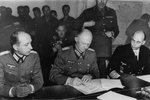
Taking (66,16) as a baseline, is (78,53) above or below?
below

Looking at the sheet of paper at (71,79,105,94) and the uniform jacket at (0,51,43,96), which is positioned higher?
the uniform jacket at (0,51,43,96)

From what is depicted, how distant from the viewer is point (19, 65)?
6.52 ft

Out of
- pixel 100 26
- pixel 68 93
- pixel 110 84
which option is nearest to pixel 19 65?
pixel 68 93

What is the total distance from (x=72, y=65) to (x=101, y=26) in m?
0.60

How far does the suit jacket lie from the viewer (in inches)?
101

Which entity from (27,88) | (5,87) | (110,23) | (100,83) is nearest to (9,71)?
(5,87)

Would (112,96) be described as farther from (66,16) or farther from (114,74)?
(66,16)

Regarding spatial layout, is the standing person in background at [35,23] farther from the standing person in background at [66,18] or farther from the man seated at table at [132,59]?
the man seated at table at [132,59]

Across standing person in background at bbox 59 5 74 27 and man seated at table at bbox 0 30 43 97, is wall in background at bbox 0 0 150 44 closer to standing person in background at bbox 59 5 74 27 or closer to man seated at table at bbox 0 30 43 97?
standing person in background at bbox 59 5 74 27

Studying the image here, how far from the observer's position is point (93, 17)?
236cm

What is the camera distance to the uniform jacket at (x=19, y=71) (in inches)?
74.9

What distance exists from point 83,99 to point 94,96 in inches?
4.8

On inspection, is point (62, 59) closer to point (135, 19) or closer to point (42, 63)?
point (42, 63)

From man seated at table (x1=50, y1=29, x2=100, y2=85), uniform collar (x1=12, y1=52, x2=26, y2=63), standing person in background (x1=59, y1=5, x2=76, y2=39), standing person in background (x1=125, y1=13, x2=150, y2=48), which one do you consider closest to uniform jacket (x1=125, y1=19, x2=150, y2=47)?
standing person in background (x1=125, y1=13, x2=150, y2=48)
